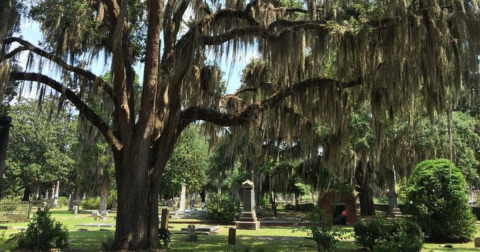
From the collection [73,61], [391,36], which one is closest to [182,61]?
[73,61]

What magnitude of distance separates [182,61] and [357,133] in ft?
40.9

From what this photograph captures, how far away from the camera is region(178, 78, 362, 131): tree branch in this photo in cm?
1070

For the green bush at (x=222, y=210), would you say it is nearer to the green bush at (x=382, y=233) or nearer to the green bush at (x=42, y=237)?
the green bush at (x=42, y=237)

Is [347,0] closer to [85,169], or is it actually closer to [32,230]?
[32,230]

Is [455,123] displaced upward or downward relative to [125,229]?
upward

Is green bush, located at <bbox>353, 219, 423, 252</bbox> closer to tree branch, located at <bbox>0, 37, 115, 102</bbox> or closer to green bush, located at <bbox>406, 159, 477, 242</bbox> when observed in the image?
green bush, located at <bbox>406, 159, 477, 242</bbox>

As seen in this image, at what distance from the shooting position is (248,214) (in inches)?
792

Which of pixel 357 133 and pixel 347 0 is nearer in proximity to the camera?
pixel 347 0

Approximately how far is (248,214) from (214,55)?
11503mm

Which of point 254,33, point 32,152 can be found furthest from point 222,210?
point 32,152

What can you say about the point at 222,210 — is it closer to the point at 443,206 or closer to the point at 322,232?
the point at 443,206

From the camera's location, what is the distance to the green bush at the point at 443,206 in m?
13.3

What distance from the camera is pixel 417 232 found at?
35.0 feet

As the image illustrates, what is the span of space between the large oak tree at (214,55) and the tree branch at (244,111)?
3 cm
